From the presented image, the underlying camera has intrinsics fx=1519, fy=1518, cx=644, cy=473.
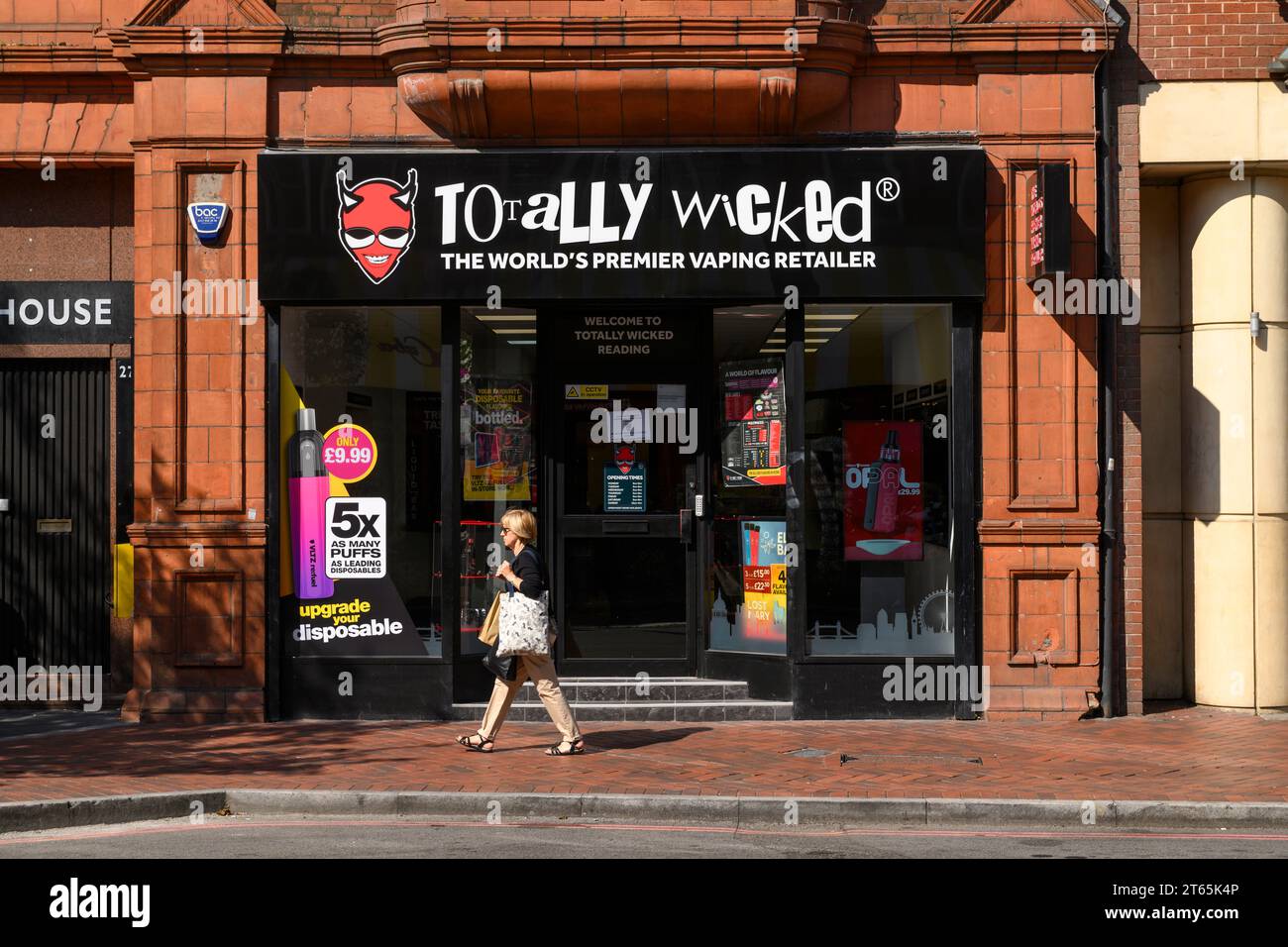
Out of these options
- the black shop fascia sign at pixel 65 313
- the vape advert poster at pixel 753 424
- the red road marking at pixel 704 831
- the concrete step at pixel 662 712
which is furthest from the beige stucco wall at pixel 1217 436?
the black shop fascia sign at pixel 65 313

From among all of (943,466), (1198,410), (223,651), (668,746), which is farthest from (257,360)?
(1198,410)

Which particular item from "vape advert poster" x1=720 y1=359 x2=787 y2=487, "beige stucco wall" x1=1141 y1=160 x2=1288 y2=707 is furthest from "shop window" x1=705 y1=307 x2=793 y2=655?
"beige stucco wall" x1=1141 y1=160 x2=1288 y2=707

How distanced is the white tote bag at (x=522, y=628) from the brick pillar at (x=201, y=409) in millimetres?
2697

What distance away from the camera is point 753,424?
12.3m

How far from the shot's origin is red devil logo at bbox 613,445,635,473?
40.5 ft

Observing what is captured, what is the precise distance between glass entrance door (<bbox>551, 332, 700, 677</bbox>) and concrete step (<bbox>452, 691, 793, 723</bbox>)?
20.6 inches

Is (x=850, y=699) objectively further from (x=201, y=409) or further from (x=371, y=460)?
(x=201, y=409)

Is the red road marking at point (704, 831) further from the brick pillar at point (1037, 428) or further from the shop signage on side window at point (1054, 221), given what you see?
the shop signage on side window at point (1054, 221)

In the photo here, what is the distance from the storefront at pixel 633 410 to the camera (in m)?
11.8

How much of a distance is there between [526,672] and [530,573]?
699 millimetres

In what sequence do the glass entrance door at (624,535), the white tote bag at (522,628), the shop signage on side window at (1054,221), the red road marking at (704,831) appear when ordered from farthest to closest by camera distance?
1. the glass entrance door at (624,535)
2. the shop signage on side window at (1054,221)
3. the white tote bag at (522,628)
4. the red road marking at (704,831)

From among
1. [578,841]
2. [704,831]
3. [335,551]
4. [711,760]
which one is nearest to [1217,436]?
[711,760]

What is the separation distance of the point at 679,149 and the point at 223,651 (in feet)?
17.4

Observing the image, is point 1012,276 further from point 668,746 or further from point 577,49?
point 668,746
